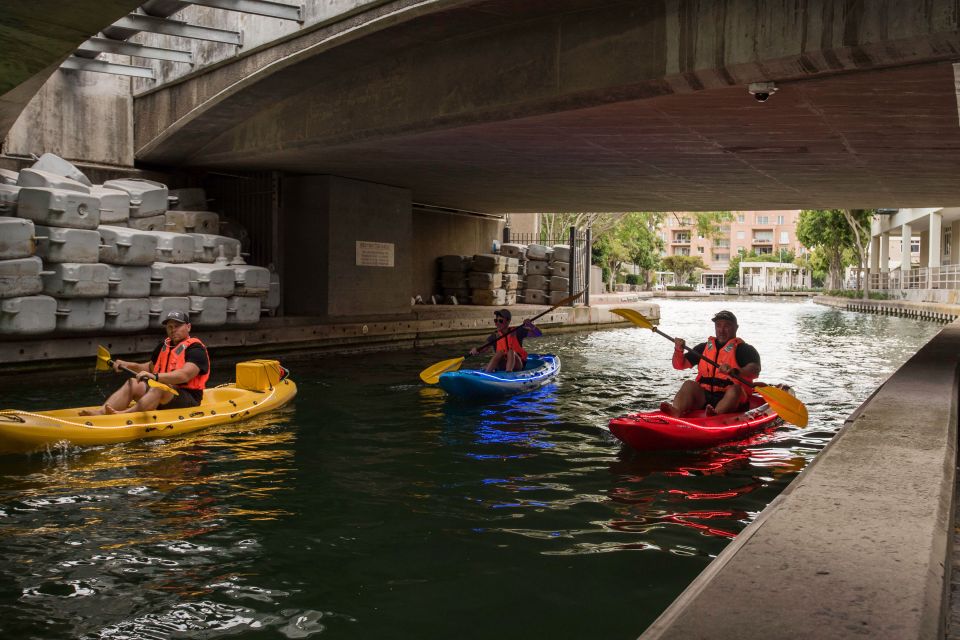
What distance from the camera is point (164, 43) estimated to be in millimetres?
15094

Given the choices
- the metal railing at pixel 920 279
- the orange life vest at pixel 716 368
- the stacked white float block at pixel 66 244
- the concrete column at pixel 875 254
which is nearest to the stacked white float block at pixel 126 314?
the stacked white float block at pixel 66 244

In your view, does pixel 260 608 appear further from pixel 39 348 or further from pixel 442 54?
pixel 39 348

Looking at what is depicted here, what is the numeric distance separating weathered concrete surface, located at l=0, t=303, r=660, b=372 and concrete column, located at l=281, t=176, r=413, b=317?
60 centimetres

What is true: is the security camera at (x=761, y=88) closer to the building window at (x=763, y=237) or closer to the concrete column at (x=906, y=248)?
the concrete column at (x=906, y=248)

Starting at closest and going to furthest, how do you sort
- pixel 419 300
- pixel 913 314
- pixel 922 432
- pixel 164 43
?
pixel 922 432 → pixel 164 43 → pixel 419 300 → pixel 913 314

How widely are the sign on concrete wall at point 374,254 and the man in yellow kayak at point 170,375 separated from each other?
32.7 ft

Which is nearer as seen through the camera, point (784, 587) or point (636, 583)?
point (784, 587)

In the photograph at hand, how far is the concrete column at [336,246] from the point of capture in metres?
Answer: 18.4

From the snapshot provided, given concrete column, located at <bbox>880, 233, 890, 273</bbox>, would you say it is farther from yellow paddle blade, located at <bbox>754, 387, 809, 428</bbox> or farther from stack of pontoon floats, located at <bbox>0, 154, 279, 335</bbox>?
yellow paddle blade, located at <bbox>754, 387, 809, 428</bbox>

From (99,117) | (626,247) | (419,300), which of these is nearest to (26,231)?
(99,117)

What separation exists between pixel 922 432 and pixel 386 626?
4287mm

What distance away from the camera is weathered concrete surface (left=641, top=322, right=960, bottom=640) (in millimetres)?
2715

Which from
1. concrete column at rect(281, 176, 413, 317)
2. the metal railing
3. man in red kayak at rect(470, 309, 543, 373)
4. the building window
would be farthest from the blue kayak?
the building window

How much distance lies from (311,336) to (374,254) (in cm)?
303
